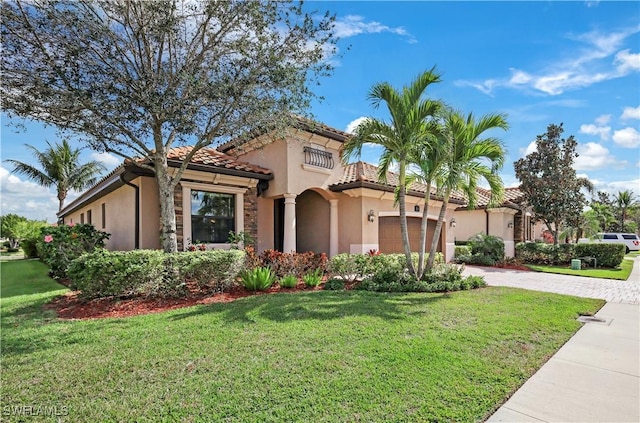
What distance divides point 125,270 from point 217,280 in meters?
2.29

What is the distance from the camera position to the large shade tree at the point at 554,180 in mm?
19922

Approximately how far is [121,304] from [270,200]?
7.29 m

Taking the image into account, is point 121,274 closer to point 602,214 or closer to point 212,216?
point 212,216

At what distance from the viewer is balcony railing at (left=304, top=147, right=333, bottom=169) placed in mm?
13195

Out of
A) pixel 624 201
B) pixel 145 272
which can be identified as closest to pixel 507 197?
pixel 145 272

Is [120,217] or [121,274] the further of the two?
[120,217]

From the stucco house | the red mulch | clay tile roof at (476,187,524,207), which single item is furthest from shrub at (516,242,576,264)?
the red mulch

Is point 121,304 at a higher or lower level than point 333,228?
lower

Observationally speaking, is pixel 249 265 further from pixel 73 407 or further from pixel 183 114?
pixel 73 407

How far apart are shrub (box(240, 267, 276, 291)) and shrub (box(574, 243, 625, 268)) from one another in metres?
19.6

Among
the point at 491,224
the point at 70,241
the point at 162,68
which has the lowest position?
the point at 70,241

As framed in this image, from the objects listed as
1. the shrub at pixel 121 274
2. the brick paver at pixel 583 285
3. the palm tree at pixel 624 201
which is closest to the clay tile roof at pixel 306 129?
the shrub at pixel 121 274

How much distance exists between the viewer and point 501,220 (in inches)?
906

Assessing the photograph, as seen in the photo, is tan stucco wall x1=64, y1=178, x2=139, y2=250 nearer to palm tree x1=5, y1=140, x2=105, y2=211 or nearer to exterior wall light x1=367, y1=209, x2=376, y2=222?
exterior wall light x1=367, y1=209, x2=376, y2=222
